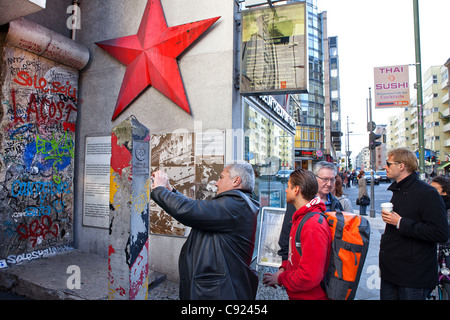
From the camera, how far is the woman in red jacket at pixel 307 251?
1.94 m

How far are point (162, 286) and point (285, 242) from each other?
8.37ft

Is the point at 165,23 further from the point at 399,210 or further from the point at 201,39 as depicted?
the point at 399,210

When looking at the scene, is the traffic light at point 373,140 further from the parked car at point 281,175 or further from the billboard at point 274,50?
the billboard at point 274,50

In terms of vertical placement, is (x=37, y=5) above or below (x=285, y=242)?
above

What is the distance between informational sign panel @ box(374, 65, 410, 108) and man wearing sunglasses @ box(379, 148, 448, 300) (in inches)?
254

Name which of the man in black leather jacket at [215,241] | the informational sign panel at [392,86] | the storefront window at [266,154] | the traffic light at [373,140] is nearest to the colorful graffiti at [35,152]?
the storefront window at [266,154]

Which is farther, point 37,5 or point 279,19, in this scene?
point 279,19

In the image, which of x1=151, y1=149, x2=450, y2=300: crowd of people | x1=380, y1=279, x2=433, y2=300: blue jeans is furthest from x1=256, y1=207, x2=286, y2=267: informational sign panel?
x1=151, y1=149, x2=450, y2=300: crowd of people

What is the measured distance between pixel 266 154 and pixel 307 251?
4.85 m

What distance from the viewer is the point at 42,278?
4.40 m

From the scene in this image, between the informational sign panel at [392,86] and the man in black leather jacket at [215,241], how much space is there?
7579mm

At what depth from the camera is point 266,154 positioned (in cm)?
672

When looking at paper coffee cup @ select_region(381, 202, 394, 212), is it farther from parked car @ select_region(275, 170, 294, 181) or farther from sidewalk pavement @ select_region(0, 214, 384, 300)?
parked car @ select_region(275, 170, 294, 181)
